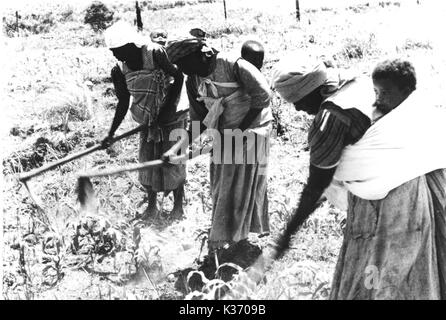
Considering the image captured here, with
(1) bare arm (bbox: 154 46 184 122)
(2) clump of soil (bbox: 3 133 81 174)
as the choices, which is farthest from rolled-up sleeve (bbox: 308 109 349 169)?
(2) clump of soil (bbox: 3 133 81 174)

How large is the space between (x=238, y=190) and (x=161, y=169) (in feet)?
3.00

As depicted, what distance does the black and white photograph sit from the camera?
95.9 inches

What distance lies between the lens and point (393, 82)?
2383 millimetres

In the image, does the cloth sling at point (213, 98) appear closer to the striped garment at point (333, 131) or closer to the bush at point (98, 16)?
the striped garment at point (333, 131)

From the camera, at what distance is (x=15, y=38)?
47.9 ft

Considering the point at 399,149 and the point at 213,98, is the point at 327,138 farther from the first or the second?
the point at 213,98

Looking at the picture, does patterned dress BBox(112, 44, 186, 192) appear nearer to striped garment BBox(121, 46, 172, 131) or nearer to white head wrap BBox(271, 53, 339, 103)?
striped garment BBox(121, 46, 172, 131)

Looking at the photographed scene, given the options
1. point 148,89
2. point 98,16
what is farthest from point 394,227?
point 98,16

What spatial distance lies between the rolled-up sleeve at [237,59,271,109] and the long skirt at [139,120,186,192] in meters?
1.00

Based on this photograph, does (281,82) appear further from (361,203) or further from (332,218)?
(332,218)

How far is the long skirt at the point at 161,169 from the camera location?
4465mm

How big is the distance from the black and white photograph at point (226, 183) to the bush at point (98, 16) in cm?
1087

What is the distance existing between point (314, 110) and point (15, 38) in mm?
13520
